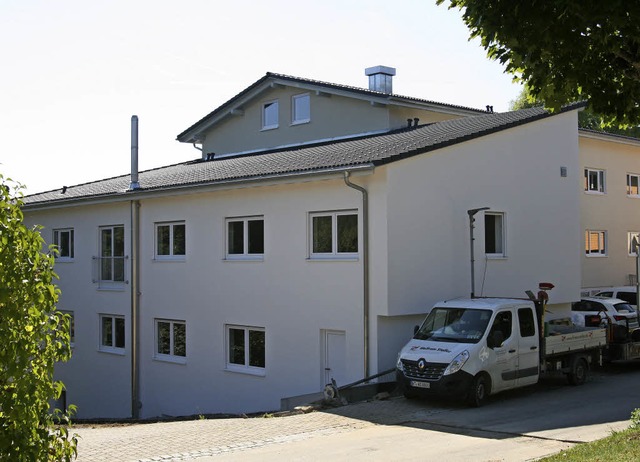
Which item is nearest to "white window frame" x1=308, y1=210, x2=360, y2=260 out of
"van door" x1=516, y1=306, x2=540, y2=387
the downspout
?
the downspout

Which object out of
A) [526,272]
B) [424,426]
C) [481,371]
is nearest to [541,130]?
[526,272]

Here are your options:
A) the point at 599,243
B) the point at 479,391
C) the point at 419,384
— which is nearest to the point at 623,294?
the point at 599,243

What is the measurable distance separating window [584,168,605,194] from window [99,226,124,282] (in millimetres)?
16502

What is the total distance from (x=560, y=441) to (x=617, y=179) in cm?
2104

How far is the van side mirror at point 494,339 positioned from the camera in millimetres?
14883

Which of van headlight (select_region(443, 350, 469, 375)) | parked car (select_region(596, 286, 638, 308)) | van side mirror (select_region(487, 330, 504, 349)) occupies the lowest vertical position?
van headlight (select_region(443, 350, 469, 375))

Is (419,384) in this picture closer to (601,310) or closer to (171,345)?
(171,345)

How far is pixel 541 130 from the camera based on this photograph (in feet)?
67.5

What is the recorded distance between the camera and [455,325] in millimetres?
15375

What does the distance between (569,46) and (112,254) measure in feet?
59.1

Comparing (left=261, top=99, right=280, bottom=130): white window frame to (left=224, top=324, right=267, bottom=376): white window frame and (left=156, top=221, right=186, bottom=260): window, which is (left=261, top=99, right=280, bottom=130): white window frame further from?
(left=224, top=324, right=267, bottom=376): white window frame

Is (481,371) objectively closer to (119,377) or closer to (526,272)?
(526,272)

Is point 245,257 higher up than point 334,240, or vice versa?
point 334,240

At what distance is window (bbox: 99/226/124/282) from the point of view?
78.5 feet
